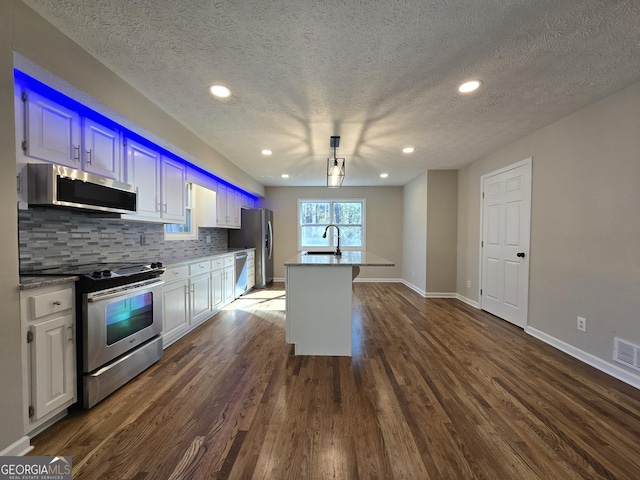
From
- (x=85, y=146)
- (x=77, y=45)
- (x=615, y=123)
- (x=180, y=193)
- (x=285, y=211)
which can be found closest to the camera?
(x=77, y=45)

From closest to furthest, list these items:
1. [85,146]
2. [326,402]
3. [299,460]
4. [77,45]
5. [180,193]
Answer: [299,460] → [77,45] → [326,402] → [85,146] → [180,193]

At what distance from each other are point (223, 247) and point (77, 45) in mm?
4024

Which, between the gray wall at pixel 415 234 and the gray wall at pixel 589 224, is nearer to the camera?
the gray wall at pixel 589 224

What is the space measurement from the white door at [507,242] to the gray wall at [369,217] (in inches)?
101

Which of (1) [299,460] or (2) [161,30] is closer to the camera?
(1) [299,460]

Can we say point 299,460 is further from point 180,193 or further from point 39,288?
point 180,193

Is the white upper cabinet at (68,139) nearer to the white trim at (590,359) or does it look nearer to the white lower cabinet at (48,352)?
the white lower cabinet at (48,352)

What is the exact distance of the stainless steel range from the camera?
68.2 inches

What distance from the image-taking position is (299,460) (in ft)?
4.51

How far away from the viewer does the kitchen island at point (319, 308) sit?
8.36 feet

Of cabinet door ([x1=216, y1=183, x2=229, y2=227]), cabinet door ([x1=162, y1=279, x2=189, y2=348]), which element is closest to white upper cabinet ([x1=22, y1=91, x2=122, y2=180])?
cabinet door ([x1=162, y1=279, x2=189, y2=348])

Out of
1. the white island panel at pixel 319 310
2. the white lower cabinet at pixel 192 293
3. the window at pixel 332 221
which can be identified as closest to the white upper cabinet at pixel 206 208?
the white lower cabinet at pixel 192 293

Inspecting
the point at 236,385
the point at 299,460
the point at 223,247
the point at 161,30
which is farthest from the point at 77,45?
the point at 223,247

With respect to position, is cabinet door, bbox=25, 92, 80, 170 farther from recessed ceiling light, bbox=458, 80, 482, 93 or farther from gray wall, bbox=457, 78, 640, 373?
gray wall, bbox=457, 78, 640, 373
